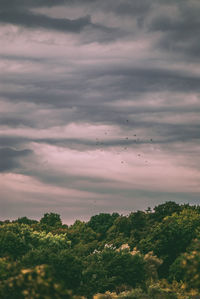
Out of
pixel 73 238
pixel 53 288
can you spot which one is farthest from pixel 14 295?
pixel 73 238

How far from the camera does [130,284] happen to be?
71.9m

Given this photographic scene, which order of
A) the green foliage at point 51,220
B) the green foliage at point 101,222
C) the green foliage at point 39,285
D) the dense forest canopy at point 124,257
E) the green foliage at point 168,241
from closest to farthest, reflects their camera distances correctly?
the green foliage at point 39,285 → the dense forest canopy at point 124,257 → the green foliage at point 168,241 → the green foliage at point 101,222 → the green foliage at point 51,220

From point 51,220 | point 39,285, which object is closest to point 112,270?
point 39,285

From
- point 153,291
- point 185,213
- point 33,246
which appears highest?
point 185,213

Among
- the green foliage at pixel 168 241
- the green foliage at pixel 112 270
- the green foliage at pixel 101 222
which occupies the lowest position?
the green foliage at pixel 112 270

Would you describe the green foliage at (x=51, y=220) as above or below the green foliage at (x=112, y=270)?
above

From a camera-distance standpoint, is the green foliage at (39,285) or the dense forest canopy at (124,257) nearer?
the green foliage at (39,285)

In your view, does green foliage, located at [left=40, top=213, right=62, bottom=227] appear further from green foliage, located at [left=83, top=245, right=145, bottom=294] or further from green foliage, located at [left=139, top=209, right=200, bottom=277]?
green foliage, located at [left=83, top=245, right=145, bottom=294]

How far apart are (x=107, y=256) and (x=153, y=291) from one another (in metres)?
11.8

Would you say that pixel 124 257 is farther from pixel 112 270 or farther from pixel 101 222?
pixel 101 222

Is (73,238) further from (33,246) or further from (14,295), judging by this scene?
(14,295)

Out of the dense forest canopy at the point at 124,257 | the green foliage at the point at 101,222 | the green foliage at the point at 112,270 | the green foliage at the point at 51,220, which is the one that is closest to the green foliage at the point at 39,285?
the dense forest canopy at the point at 124,257

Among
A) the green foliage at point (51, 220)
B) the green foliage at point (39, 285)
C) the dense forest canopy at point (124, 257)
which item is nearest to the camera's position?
the green foliage at point (39, 285)

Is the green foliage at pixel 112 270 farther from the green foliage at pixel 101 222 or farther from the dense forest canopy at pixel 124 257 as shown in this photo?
the green foliage at pixel 101 222
